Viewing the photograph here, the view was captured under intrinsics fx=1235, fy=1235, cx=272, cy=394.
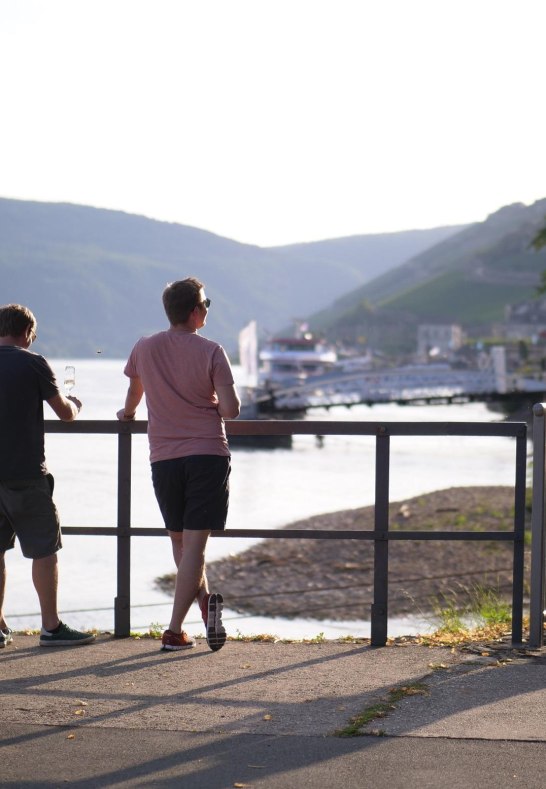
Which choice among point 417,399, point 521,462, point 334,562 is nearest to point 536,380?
point 417,399

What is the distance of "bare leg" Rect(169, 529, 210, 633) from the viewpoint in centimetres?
609

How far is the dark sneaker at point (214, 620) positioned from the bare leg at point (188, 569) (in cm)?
10

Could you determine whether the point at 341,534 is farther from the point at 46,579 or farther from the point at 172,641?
the point at 46,579

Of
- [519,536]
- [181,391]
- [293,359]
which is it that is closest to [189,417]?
[181,391]

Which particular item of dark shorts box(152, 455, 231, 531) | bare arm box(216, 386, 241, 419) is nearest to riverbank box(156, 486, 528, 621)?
dark shorts box(152, 455, 231, 531)

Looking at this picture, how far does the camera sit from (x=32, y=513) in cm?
611

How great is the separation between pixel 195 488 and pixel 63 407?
2.59 ft

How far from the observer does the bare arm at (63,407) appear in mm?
6125

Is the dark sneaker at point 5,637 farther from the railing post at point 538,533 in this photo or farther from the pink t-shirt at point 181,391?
the railing post at point 538,533

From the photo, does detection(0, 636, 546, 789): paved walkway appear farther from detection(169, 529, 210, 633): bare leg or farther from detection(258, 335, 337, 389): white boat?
detection(258, 335, 337, 389): white boat

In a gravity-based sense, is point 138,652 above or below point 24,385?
below

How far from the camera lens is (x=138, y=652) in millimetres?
6367

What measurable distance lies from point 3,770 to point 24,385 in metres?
2.20

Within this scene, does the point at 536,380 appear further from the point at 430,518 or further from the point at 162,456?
the point at 162,456
